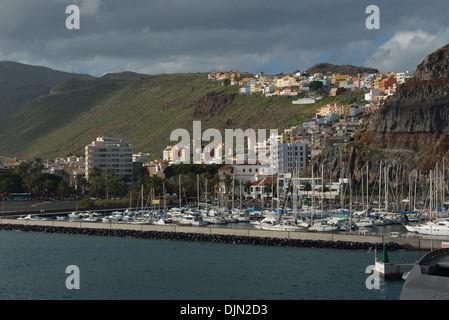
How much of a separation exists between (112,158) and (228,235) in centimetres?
7257

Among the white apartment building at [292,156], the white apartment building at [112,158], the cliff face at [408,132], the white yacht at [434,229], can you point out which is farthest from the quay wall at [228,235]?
the white apartment building at [292,156]

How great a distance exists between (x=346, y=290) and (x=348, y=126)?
112604mm

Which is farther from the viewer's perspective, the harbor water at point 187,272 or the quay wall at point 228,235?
the quay wall at point 228,235

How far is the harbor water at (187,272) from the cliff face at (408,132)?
6608cm

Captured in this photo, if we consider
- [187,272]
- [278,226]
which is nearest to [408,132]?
[278,226]

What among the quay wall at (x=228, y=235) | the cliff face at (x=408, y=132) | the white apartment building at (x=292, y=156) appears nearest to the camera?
the quay wall at (x=228, y=235)

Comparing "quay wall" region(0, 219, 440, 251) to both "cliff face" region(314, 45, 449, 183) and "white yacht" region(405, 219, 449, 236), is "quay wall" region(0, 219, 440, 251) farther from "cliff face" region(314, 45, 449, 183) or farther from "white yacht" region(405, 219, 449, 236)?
"cliff face" region(314, 45, 449, 183)

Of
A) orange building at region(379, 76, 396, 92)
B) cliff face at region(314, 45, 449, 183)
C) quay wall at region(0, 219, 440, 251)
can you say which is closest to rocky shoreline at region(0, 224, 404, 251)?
quay wall at region(0, 219, 440, 251)

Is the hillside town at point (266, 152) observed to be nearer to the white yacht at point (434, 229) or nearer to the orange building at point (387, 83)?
the orange building at point (387, 83)

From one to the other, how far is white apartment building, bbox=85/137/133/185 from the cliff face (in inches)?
1497

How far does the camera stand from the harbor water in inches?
1414

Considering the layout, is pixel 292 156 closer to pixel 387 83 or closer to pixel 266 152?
pixel 266 152

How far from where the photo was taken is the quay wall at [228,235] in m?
→ 50.6

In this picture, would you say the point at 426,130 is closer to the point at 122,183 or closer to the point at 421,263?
the point at 122,183
